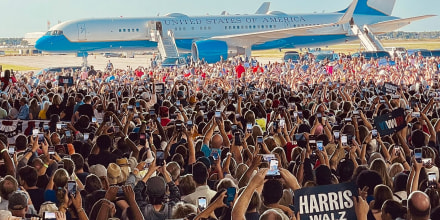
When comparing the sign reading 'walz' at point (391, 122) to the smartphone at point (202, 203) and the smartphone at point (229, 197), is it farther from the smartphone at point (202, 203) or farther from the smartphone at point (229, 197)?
the smartphone at point (202, 203)

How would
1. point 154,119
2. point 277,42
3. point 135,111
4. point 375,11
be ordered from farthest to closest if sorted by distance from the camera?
point 375,11, point 277,42, point 135,111, point 154,119

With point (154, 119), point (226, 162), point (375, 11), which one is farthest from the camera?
point (375, 11)

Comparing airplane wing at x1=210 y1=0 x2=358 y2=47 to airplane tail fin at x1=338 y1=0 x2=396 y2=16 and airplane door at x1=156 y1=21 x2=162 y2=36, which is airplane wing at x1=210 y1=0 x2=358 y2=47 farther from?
airplane tail fin at x1=338 y1=0 x2=396 y2=16

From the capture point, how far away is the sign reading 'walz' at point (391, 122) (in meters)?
10.4

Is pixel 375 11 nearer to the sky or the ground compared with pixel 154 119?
Answer: nearer to the sky

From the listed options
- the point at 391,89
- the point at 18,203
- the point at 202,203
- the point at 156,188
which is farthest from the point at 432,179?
the point at 391,89

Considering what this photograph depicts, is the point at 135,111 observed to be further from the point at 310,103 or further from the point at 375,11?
the point at 375,11

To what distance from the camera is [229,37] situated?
186 ft

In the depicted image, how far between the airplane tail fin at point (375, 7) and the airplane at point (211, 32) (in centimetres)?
218

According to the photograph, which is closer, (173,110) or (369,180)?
(369,180)

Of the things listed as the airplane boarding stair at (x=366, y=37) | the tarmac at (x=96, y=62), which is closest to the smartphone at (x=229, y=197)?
the airplane boarding stair at (x=366, y=37)

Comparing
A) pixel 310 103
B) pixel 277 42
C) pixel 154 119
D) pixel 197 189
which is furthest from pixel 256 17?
pixel 197 189

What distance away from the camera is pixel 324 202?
236 inches

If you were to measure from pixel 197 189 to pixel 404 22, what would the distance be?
5954cm
